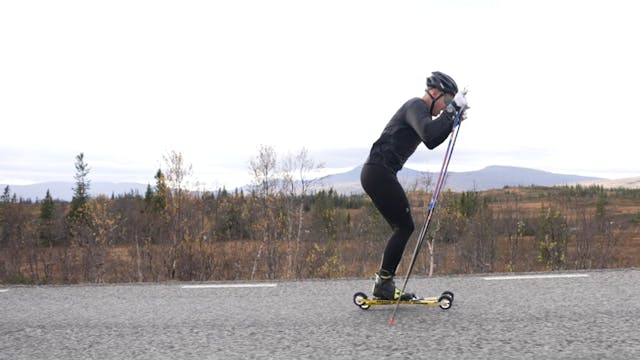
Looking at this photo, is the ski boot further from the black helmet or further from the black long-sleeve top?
the black helmet

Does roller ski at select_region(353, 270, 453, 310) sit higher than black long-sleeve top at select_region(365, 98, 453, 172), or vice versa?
black long-sleeve top at select_region(365, 98, 453, 172)

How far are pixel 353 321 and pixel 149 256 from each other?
1079cm

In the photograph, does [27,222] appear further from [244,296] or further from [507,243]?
[507,243]

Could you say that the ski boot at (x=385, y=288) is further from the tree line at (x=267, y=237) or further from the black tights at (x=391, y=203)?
the tree line at (x=267, y=237)

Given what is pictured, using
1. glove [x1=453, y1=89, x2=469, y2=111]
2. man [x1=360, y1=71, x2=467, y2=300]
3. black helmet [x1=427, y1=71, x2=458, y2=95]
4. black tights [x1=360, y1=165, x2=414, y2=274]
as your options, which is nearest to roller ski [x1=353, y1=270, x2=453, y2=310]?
man [x1=360, y1=71, x2=467, y2=300]

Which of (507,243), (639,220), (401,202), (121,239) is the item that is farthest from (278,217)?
(401,202)

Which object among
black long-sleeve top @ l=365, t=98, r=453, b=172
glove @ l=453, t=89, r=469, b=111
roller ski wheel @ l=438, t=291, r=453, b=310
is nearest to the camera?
black long-sleeve top @ l=365, t=98, r=453, b=172

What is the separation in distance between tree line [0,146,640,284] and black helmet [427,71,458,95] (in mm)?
9726

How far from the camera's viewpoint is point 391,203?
5.04 meters

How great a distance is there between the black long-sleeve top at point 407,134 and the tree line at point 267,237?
9227 millimetres

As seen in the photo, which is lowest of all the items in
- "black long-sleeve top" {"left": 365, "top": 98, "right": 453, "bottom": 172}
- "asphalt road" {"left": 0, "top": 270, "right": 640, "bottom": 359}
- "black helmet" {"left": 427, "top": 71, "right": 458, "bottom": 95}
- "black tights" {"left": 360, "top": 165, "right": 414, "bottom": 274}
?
"asphalt road" {"left": 0, "top": 270, "right": 640, "bottom": 359}

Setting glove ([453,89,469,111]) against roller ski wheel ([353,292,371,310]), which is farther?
roller ski wheel ([353,292,371,310])

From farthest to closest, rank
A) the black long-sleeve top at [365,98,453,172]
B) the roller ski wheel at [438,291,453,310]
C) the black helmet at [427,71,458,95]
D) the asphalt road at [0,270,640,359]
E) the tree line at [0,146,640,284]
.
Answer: the tree line at [0,146,640,284] < the black helmet at [427,71,458,95] < the roller ski wheel at [438,291,453,310] < the black long-sleeve top at [365,98,453,172] < the asphalt road at [0,270,640,359]

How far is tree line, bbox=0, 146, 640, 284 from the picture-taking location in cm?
Result: 1347
